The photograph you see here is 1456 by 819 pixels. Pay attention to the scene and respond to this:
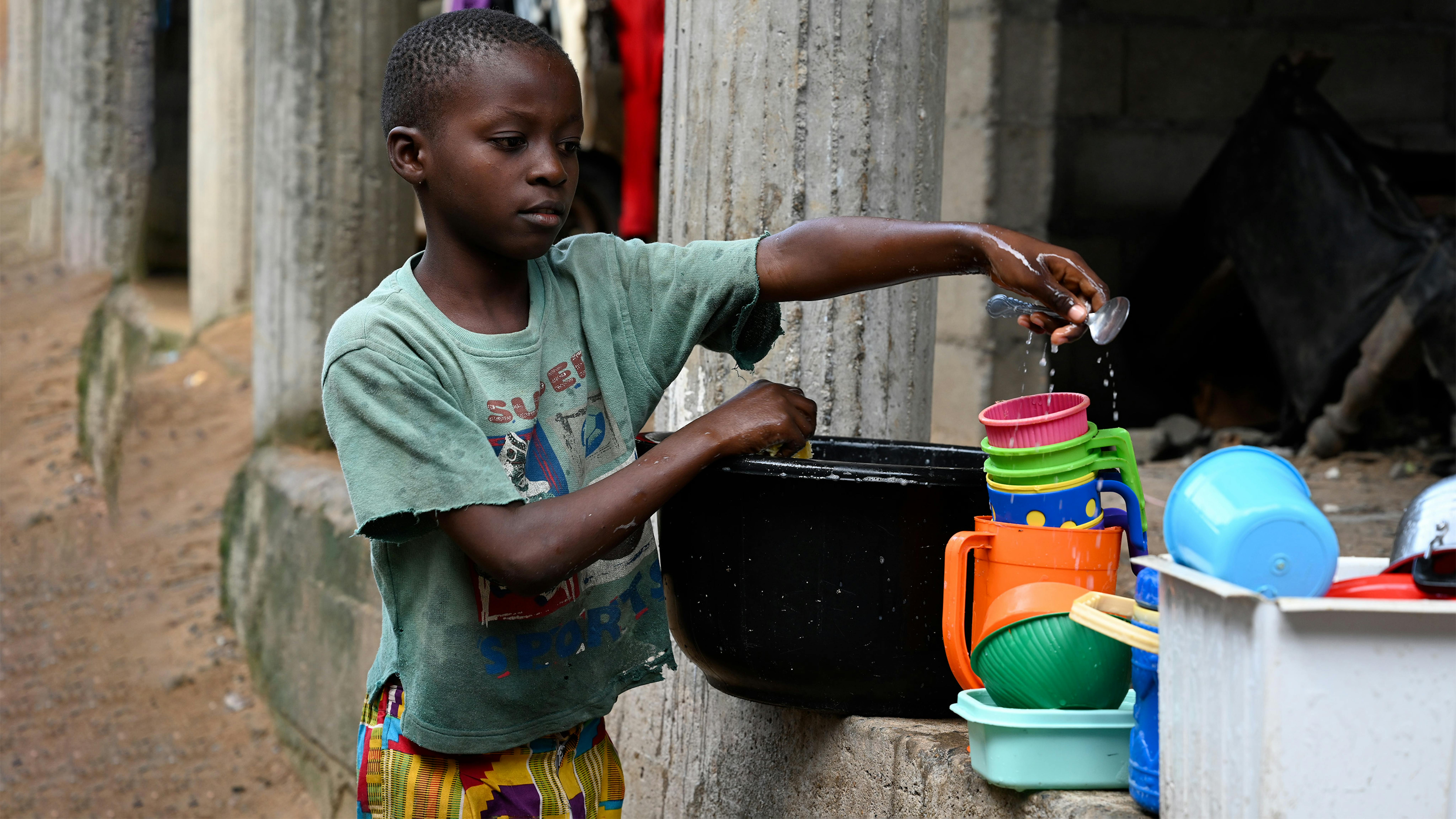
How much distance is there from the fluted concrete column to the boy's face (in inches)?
26.2

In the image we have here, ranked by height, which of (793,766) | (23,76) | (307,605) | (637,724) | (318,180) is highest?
(23,76)

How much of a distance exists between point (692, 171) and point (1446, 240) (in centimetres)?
287

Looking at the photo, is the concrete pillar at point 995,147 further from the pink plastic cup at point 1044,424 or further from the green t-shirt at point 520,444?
the pink plastic cup at point 1044,424

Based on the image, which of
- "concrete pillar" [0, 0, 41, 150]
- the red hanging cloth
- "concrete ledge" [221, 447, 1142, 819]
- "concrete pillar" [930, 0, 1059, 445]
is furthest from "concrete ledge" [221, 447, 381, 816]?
"concrete pillar" [0, 0, 41, 150]

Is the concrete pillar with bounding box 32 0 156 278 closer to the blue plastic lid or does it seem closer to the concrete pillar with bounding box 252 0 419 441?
the concrete pillar with bounding box 252 0 419 441

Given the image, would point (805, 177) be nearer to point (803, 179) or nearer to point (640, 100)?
point (803, 179)

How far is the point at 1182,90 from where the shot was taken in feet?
17.2

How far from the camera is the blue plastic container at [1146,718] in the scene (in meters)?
1.47

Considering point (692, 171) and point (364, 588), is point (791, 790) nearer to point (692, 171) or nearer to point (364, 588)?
point (692, 171)

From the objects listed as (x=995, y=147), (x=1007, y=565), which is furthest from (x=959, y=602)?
(x=995, y=147)

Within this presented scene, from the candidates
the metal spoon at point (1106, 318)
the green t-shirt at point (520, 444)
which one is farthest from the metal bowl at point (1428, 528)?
the green t-shirt at point (520, 444)

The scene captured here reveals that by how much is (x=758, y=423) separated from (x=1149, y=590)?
49 cm

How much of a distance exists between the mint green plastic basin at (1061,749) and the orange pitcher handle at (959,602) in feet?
0.37

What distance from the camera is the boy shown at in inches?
61.8
